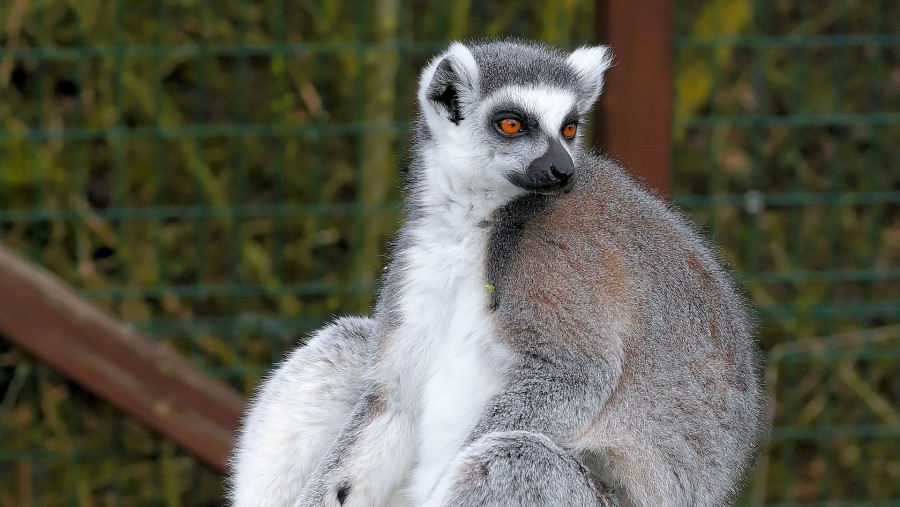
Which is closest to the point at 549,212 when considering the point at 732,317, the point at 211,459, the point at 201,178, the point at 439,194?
the point at 439,194

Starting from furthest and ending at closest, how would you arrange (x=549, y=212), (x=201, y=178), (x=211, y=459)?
(x=201, y=178)
(x=211, y=459)
(x=549, y=212)

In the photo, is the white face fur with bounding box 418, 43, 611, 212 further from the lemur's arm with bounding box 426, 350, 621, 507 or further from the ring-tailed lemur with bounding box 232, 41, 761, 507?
the lemur's arm with bounding box 426, 350, 621, 507

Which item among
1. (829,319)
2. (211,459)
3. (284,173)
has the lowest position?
(211,459)

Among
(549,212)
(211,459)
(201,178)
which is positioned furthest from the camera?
(201,178)

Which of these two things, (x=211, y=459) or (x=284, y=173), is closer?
(x=211, y=459)

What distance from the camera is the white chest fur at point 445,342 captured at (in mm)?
2848

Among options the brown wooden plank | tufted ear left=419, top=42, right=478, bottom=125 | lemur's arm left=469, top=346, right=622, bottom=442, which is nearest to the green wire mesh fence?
the brown wooden plank

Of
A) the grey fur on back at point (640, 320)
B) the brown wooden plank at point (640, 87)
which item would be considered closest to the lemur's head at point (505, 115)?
the grey fur on back at point (640, 320)

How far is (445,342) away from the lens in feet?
9.63

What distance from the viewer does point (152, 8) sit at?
4.75m

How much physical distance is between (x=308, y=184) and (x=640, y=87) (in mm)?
1430

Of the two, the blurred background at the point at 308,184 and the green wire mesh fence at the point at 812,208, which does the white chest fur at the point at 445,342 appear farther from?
the green wire mesh fence at the point at 812,208

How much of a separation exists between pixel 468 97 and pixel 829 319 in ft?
7.79

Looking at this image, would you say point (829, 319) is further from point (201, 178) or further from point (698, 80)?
point (201, 178)
